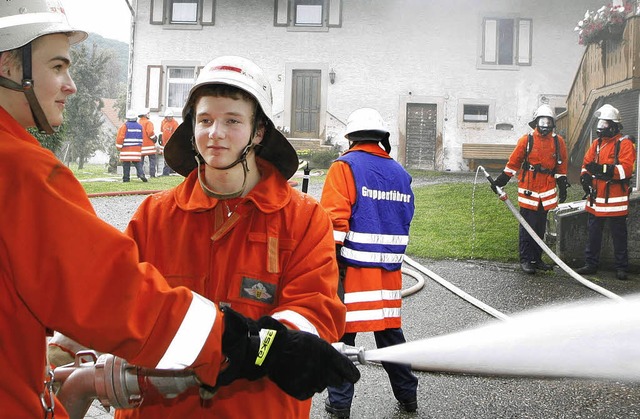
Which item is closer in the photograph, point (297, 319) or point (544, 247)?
point (297, 319)

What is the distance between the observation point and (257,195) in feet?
5.62

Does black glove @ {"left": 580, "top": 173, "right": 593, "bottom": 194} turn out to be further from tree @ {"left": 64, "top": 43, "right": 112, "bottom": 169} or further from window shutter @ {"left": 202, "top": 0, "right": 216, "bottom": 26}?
tree @ {"left": 64, "top": 43, "right": 112, "bottom": 169}

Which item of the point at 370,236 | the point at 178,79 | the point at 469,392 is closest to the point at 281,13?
the point at 178,79

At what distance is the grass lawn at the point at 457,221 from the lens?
6926mm

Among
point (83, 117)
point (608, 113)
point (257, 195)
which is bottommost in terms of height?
point (257, 195)

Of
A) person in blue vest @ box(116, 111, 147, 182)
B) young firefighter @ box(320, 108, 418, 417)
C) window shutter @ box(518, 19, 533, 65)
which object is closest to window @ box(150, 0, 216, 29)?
person in blue vest @ box(116, 111, 147, 182)

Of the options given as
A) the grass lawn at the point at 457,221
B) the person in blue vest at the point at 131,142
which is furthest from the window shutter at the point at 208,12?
the grass lawn at the point at 457,221

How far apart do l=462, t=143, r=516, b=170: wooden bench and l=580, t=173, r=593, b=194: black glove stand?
3.04ft

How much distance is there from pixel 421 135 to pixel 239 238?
20.0 feet

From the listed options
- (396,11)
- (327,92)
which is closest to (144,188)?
(327,92)

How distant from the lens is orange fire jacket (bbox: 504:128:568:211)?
24.0 feet

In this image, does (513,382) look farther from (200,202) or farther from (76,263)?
(76,263)

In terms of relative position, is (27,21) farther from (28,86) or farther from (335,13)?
(335,13)

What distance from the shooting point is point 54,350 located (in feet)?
5.35
